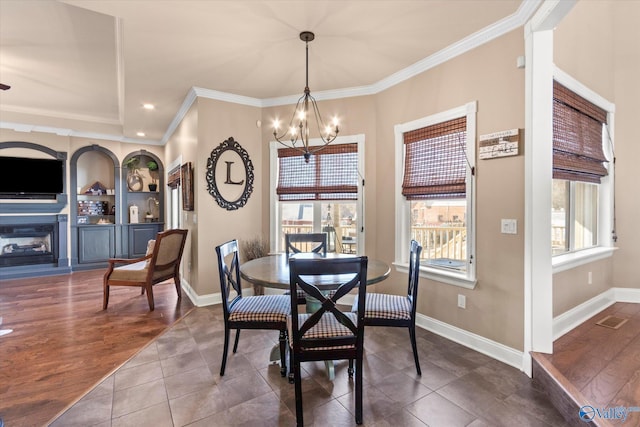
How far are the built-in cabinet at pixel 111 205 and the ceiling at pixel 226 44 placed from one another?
2.17 metres

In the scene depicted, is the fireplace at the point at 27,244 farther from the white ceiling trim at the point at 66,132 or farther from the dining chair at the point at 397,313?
the dining chair at the point at 397,313

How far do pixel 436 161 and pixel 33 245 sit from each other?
23.8 ft

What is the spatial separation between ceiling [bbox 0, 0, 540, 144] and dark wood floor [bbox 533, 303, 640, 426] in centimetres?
256

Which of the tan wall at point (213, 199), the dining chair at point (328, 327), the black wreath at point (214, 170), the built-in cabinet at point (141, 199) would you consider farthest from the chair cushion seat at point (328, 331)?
the built-in cabinet at point (141, 199)

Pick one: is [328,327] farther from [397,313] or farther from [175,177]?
[175,177]

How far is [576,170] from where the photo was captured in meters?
2.97

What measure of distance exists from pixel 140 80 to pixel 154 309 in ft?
9.04

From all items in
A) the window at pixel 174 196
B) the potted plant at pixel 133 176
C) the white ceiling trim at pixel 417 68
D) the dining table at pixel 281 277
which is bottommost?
the dining table at pixel 281 277

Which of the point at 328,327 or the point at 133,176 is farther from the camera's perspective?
the point at 133,176

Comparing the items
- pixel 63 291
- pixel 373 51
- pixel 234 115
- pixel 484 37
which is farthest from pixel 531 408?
pixel 63 291

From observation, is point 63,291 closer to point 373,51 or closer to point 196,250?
point 196,250

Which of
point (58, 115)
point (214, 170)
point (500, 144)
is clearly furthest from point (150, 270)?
point (500, 144)

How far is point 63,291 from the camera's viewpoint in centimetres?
468

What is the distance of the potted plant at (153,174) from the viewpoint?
6.93m
